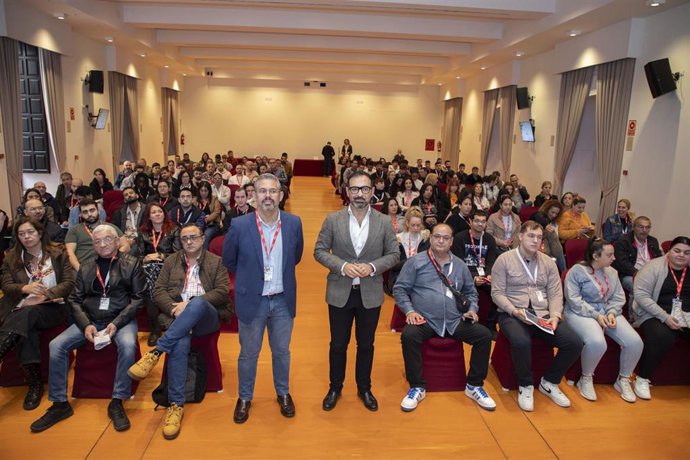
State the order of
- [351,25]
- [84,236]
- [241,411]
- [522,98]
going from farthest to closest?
[522,98] → [351,25] → [84,236] → [241,411]

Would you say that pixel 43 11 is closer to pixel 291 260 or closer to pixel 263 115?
pixel 291 260

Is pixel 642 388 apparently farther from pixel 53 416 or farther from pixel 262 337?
pixel 53 416

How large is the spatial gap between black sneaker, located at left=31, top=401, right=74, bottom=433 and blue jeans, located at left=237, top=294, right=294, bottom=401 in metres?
1.21

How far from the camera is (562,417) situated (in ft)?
11.8

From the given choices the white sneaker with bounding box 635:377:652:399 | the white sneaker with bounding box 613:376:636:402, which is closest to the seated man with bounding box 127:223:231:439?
the white sneaker with bounding box 613:376:636:402

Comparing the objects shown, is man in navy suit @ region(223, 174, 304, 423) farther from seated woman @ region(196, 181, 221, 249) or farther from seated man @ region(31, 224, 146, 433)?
seated woman @ region(196, 181, 221, 249)

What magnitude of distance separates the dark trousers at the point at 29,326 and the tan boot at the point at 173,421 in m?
1.14

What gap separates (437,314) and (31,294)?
3.13 metres

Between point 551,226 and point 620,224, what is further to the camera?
point 620,224

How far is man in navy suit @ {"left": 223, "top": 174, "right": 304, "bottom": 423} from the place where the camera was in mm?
3160

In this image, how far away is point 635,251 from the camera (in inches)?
212

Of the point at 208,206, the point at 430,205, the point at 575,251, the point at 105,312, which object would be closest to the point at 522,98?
the point at 430,205

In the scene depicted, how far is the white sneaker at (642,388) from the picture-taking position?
154 inches

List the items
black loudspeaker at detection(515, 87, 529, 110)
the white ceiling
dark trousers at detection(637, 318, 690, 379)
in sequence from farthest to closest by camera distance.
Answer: black loudspeaker at detection(515, 87, 529, 110)
the white ceiling
dark trousers at detection(637, 318, 690, 379)
